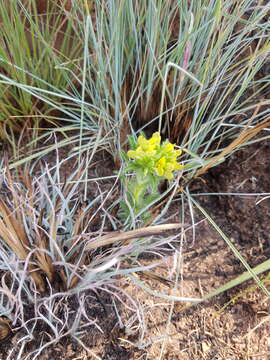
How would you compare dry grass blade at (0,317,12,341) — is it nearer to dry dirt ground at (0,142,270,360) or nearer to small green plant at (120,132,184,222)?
dry dirt ground at (0,142,270,360)

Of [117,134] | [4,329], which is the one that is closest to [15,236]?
[4,329]

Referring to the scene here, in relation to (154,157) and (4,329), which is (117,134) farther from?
(4,329)

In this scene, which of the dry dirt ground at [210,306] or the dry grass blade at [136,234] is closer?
the dry grass blade at [136,234]

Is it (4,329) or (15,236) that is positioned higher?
(15,236)

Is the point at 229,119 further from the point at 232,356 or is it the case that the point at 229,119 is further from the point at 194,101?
the point at 232,356

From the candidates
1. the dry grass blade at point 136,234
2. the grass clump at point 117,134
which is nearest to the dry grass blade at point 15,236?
the grass clump at point 117,134

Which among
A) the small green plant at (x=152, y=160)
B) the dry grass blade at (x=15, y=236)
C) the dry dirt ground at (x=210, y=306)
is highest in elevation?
the small green plant at (x=152, y=160)

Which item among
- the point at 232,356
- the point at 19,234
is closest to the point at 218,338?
the point at 232,356

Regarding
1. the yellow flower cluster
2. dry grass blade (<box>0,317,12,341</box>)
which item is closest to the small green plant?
the yellow flower cluster

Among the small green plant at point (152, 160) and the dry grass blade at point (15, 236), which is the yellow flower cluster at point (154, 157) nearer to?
the small green plant at point (152, 160)
